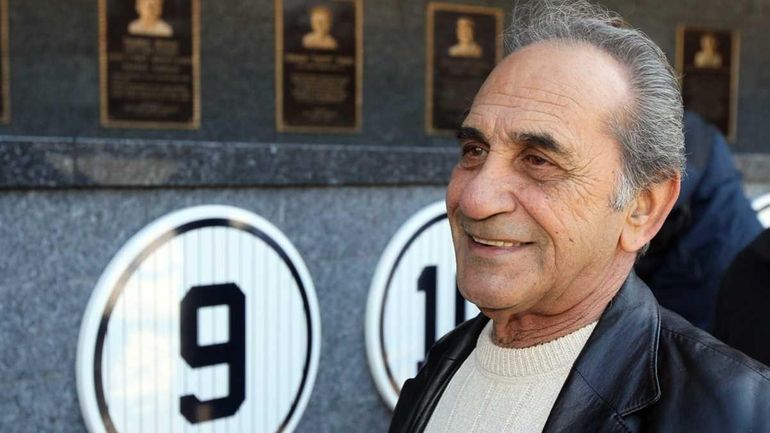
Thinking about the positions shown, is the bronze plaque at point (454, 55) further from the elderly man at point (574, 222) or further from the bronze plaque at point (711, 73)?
the elderly man at point (574, 222)

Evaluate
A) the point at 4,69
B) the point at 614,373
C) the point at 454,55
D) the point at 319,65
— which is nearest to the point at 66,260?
the point at 614,373

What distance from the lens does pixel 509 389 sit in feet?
5.17

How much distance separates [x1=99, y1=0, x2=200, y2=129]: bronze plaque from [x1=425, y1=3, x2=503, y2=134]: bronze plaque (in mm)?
1750

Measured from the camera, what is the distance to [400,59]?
23.3 ft

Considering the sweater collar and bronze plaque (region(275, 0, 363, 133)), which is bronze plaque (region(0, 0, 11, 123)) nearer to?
bronze plaque (region(275, 0, 363, 133))

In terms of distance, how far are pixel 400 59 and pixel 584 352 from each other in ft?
18.9

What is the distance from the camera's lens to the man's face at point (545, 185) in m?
1.46

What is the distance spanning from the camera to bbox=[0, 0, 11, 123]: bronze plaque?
582 cm

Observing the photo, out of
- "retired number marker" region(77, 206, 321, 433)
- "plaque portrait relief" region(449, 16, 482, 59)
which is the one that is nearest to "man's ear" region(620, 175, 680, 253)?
"retired number marker" region(77, 206, 321, 433)

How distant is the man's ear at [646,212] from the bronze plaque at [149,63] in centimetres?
508

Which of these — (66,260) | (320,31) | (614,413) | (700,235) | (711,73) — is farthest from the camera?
(711,73)

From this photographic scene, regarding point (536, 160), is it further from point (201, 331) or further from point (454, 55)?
point (454, 55)

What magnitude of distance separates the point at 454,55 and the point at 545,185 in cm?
598

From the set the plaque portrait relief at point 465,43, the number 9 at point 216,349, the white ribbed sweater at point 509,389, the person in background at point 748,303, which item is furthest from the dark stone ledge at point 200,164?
the plaque portrait relief at point 465,43
